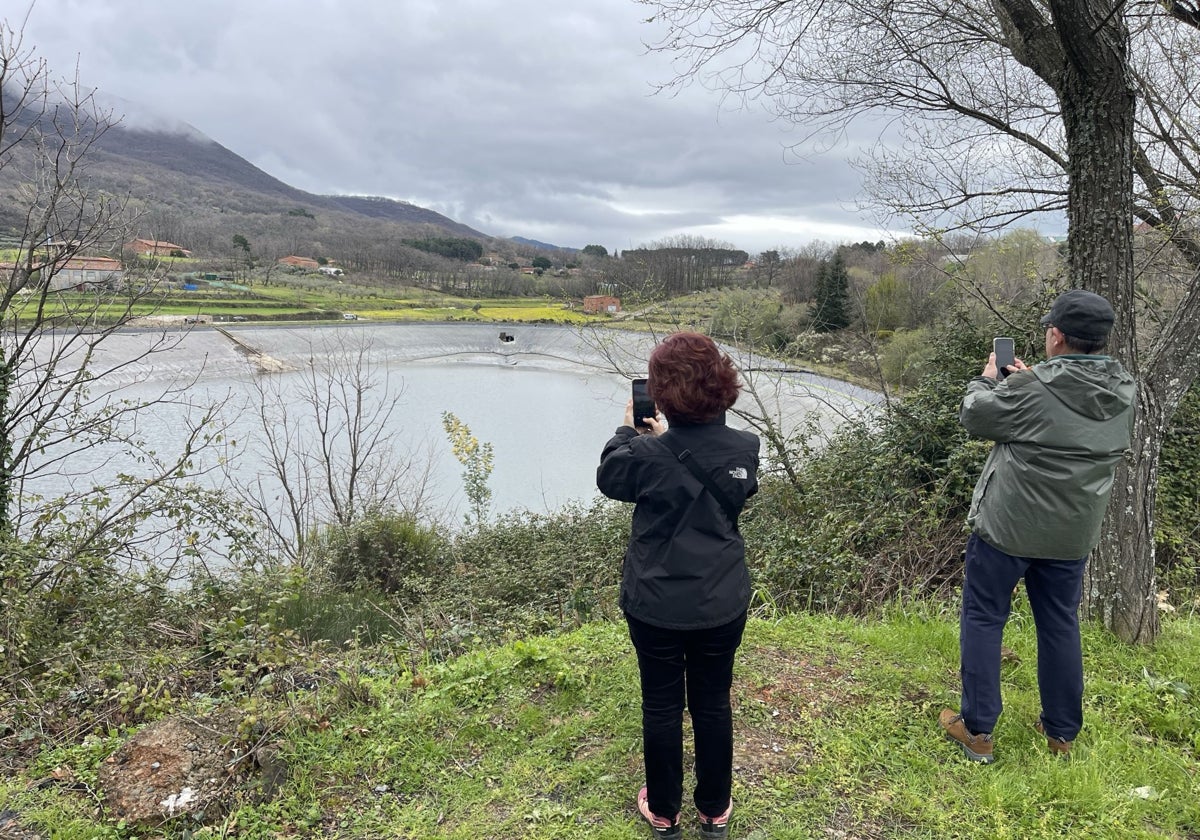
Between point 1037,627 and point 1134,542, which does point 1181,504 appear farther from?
point 1037,627

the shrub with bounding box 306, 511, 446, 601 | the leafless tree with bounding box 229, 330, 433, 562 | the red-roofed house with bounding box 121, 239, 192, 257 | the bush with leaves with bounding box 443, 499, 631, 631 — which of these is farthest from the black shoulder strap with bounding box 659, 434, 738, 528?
the leafless tree with bounding box 229, 330, 433, 562

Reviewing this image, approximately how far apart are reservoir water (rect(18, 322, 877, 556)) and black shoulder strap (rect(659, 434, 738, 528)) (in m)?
5.83

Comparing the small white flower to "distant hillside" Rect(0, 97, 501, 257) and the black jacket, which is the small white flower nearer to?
the black jacket

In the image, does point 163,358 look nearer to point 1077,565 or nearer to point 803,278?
point 803,278

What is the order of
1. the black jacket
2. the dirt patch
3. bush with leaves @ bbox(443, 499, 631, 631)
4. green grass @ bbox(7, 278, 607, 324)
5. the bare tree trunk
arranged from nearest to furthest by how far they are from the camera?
the black jacket → the dirt patch → the bare tree trunk → bush with leaves @ bbox(443, 499, 631, 631) → green grass @ bbox(7, 278, 607, 324)

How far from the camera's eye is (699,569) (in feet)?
6.24

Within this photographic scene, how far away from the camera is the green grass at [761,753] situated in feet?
7.52

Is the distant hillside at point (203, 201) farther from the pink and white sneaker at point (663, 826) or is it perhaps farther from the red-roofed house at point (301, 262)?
the pink and white sneaker at point (663, 826)

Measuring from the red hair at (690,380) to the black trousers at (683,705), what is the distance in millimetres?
668

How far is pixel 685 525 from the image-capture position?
1.92m

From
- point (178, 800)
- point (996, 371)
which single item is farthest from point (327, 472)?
point (996, 371)

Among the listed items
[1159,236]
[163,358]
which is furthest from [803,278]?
[163,358]

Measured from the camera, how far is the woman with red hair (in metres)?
1.91

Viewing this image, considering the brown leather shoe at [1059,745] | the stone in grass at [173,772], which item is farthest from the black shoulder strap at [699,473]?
the stone in grass at [173,772]
